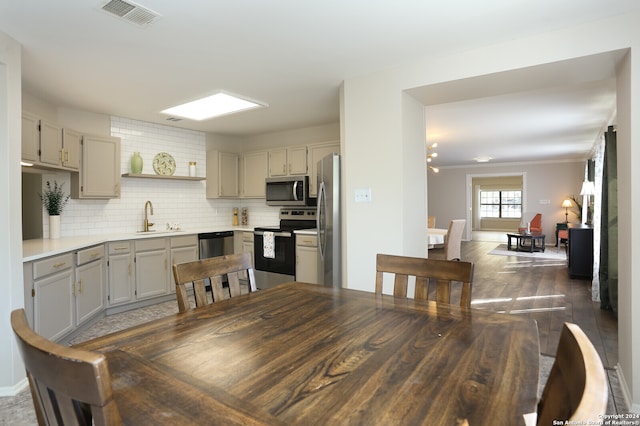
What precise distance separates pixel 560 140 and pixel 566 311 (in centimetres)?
431

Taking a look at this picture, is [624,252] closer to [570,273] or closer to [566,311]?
[566,311]

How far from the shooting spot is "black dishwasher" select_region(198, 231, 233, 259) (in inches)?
192

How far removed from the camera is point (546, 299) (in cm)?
448

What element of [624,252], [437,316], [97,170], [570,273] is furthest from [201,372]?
[570,273]

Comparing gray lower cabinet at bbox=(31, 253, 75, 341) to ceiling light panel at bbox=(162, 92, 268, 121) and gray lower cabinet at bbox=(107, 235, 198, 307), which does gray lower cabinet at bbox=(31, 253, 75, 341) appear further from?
ceiling light panel at bbox=(162, 92, 268, 121)

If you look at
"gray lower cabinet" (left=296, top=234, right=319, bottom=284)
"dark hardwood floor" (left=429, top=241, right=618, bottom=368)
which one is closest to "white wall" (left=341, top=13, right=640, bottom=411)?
"dark hardwood floor" (left=429, top=241, right=618, bottom=368)

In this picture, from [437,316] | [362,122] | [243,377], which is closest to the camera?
[243,377]

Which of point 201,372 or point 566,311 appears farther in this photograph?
point 566,311

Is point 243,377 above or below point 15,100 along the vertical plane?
below

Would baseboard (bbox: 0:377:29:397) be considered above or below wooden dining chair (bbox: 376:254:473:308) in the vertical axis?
below

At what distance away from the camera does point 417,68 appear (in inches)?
116

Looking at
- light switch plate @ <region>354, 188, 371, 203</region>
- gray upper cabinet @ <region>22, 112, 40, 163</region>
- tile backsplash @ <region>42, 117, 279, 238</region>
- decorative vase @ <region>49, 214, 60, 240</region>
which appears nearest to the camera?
gray upper cabinet @ <region>22, 112, 40, 163</region>

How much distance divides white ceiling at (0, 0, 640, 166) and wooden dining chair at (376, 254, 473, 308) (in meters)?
1.52

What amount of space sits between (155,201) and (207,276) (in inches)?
153
